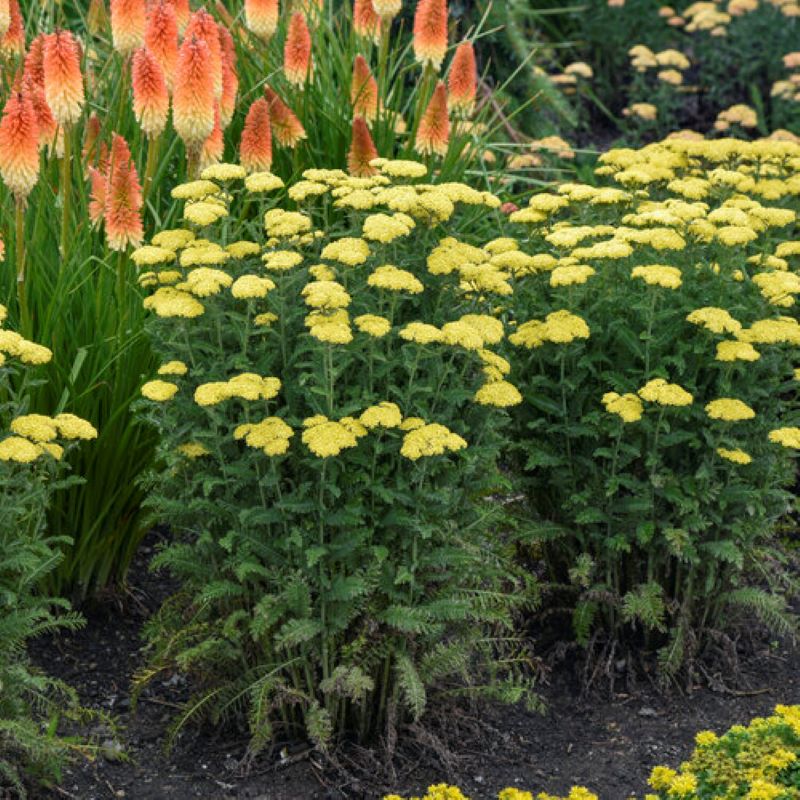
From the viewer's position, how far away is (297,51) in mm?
5031

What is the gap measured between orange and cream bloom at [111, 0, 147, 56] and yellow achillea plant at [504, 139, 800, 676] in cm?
134

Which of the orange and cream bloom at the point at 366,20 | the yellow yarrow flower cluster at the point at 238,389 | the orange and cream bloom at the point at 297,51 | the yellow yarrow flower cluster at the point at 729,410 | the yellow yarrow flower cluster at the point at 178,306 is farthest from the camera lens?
the orange and cream bloom at the point at 366,20

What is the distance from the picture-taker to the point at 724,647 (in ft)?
15.0

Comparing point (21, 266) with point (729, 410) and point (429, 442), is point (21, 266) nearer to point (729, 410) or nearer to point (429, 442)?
point (429, 442)

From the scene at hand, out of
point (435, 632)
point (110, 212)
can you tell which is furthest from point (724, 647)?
point (110, 212)

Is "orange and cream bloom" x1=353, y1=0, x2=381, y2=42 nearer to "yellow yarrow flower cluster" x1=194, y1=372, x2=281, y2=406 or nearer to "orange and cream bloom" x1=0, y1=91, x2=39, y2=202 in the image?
"orange and cream bloom" x1=0, y1=91, x2=39, y2=202

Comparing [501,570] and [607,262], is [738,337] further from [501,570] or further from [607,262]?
[501,570]

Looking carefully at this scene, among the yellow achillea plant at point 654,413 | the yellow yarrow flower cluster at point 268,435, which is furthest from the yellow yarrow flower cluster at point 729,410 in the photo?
the yellow yarrow flower cluster at point 268,435

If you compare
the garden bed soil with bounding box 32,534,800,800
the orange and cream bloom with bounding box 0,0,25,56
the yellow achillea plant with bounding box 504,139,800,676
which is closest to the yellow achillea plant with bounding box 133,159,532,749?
the garden bed soil with bounding box 32,534,800,800

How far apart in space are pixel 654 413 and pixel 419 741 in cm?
121

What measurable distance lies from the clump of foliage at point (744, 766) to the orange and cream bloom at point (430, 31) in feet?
9.38

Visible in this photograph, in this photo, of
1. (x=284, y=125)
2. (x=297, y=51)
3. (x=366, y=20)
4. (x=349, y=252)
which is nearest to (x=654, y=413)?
(x=349, y=252)

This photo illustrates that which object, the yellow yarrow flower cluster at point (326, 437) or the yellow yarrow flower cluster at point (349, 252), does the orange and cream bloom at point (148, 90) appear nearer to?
the yellow yarrow flower cluster at point (349, 252)

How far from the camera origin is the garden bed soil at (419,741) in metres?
3.84
